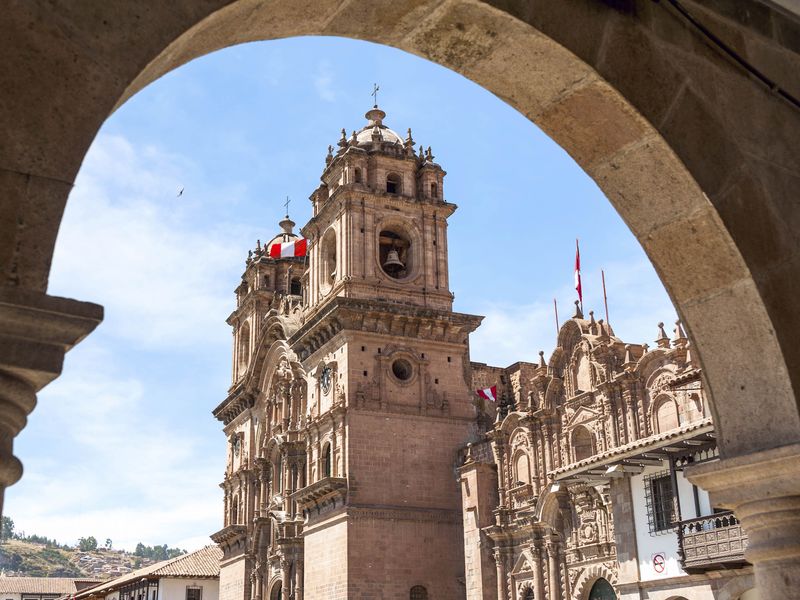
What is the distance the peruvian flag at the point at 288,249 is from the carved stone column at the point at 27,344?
37.2 m

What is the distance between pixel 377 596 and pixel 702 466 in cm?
2491

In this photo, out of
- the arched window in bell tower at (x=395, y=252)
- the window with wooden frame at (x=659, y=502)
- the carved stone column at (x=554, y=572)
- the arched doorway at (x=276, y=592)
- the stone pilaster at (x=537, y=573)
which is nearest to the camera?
the window with wooden frame at (x=659, y=502)

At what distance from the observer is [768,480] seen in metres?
4.20

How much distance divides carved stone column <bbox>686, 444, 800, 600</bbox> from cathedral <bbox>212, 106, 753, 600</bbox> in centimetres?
1447

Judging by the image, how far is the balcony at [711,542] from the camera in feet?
58.2

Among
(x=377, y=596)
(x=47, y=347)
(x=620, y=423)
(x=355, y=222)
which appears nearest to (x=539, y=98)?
(x=47, y=347)

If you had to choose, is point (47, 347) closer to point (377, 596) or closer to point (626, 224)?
point (626, 224)

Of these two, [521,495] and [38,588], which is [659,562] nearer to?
[521,495]

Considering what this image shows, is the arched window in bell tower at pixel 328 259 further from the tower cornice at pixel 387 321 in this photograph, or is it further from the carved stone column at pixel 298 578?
the carved stone column at pixel 298 578

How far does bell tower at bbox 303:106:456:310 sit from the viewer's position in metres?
31.6

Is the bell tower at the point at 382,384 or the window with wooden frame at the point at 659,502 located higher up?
the bell tower at the point at 382,384

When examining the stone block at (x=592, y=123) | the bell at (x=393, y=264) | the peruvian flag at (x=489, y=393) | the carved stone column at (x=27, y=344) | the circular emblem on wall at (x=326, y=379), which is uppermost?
the bell at (x=393, y=264)

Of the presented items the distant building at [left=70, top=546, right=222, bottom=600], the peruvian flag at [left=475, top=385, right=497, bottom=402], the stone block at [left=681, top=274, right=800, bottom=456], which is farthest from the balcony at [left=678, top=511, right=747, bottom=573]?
the distant building at [left=70, top=546, right=222, bottom=600]

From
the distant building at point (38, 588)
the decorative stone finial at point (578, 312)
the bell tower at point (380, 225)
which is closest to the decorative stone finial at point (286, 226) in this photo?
the bell tower at point (380, 225)
